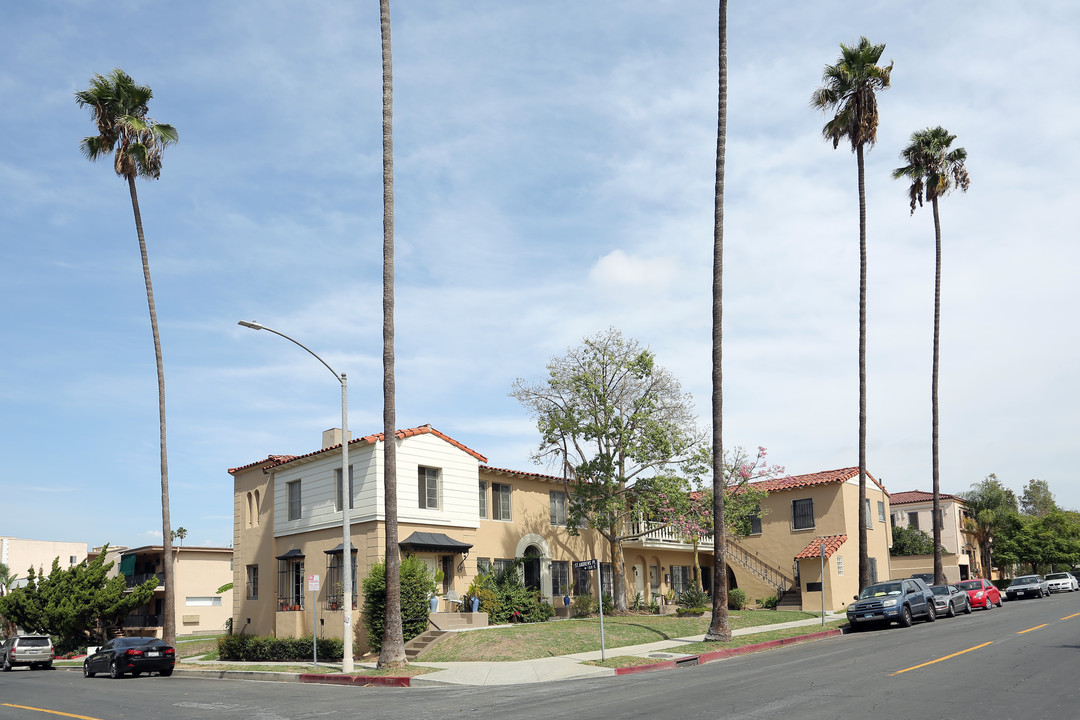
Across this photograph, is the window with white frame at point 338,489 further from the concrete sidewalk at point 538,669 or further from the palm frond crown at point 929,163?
the palm frond crown at point 929,163

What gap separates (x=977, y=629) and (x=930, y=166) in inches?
974

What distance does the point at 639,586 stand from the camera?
40406 millimetres

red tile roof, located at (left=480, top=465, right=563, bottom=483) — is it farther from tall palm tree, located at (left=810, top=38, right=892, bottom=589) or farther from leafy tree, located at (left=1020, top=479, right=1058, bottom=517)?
leafy tree, located at (left=1020, top=479, right=1058, bottom=517)

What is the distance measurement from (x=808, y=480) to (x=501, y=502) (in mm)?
17646

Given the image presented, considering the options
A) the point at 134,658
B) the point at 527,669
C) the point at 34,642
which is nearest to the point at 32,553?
the point at 34,642

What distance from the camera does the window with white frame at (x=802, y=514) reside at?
42.4 m

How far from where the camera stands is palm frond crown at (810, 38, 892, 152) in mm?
33875

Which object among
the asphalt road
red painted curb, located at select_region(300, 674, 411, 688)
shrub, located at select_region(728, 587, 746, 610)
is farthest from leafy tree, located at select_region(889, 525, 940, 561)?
red painted curb, located at select_region(300, 674, 411, 688)

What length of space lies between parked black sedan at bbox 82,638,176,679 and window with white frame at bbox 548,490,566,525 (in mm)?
15465

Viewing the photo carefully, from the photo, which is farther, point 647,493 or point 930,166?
point 930,166

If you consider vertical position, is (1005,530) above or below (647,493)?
below

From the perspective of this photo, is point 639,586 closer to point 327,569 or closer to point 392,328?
point 327,569

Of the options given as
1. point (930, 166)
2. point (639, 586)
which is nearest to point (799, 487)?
point (639, 586)

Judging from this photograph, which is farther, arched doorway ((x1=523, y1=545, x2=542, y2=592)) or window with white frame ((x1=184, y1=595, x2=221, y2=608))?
window with white frame ((x1=184, y1=595, x2=221, y2=608))
